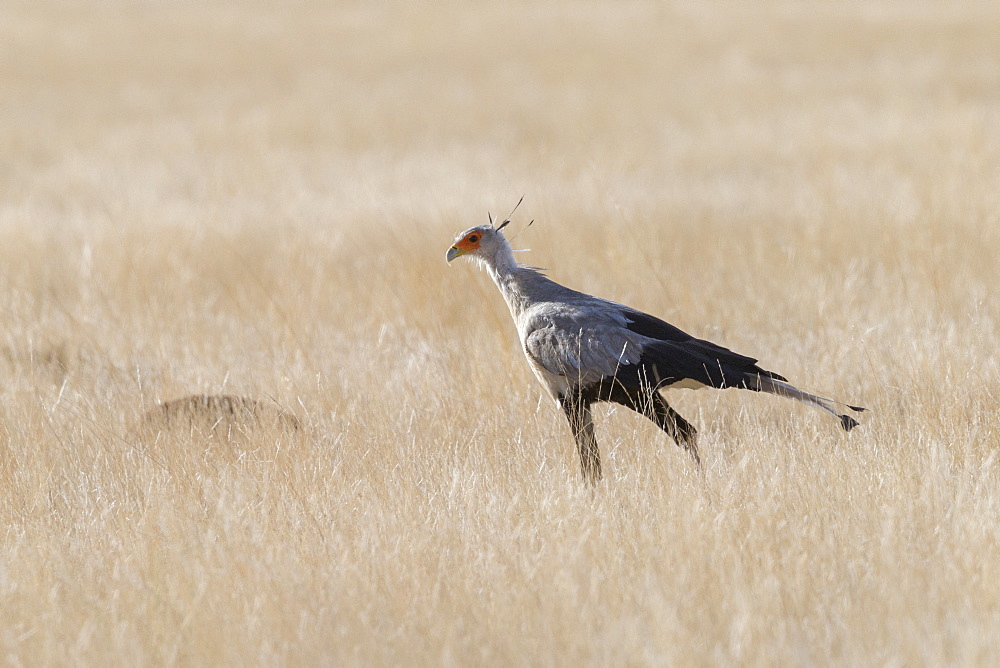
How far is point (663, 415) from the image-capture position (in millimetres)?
4293

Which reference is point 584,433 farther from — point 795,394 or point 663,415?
point 795,394

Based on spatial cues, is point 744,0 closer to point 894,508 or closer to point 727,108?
point 727,108

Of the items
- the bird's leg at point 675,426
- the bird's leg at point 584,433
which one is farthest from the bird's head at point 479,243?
the bird's leg at point 675,426

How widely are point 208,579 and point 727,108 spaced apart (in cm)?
1412

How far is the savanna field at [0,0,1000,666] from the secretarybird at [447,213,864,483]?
0.68 feet

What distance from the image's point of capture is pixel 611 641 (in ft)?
9.18

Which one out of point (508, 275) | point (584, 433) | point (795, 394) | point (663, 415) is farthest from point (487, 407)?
point (795, 394)

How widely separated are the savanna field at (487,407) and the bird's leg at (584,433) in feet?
0.44

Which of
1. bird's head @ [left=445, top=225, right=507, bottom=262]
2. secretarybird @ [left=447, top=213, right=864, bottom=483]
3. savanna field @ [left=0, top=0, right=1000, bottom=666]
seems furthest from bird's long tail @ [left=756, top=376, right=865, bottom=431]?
bird's head @ [left=445, top=225, right=507, bottom=262]

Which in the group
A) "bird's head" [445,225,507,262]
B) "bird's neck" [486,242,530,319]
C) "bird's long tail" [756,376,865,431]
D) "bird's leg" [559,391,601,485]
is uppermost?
"bird's head" [445,225,507,262]

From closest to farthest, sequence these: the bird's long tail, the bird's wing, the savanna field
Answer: the savanna field, the bird's long tail, the bird's wing

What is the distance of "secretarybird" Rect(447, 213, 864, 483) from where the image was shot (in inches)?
160

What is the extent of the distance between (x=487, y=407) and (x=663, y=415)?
1041 millimetres

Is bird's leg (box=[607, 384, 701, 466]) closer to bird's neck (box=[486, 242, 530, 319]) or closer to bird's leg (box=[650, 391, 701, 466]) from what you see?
bird's leg (box=[650, 391, 701, 466])
